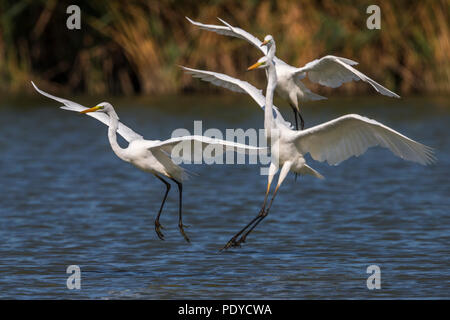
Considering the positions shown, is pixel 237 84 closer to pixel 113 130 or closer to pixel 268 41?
pixel 268 41

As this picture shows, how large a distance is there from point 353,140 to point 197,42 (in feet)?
53.6

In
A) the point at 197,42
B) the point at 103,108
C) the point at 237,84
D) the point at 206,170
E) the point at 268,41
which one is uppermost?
the point at 197,42

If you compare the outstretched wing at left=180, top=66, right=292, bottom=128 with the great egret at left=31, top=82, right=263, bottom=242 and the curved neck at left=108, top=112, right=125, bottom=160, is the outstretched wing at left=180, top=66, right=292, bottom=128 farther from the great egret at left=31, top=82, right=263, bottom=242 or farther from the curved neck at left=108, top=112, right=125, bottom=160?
the curved neck at left=108, top=112, right=125, bottom=160

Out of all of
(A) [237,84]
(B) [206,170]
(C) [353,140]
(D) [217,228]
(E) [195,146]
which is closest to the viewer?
(E) [195,146]

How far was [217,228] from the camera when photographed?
12430mm

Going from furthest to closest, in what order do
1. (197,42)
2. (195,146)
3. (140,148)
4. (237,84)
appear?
(197,42) < (237,84) < (140,148) < (195,146)

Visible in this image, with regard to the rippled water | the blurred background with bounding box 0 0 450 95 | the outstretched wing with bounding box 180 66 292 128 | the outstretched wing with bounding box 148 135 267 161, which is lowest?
the rippled water

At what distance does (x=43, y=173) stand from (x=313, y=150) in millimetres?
8472

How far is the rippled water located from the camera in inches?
371

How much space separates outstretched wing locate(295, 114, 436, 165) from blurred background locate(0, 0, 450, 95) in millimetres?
14375

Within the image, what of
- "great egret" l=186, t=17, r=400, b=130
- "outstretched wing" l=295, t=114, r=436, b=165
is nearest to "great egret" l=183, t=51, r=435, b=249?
"outstretched wing" l=295, t=114, r=436, b=165

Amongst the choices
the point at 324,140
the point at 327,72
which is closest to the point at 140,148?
the point at 324,140

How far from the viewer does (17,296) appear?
349 inches

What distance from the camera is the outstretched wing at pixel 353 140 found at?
9430 mm
